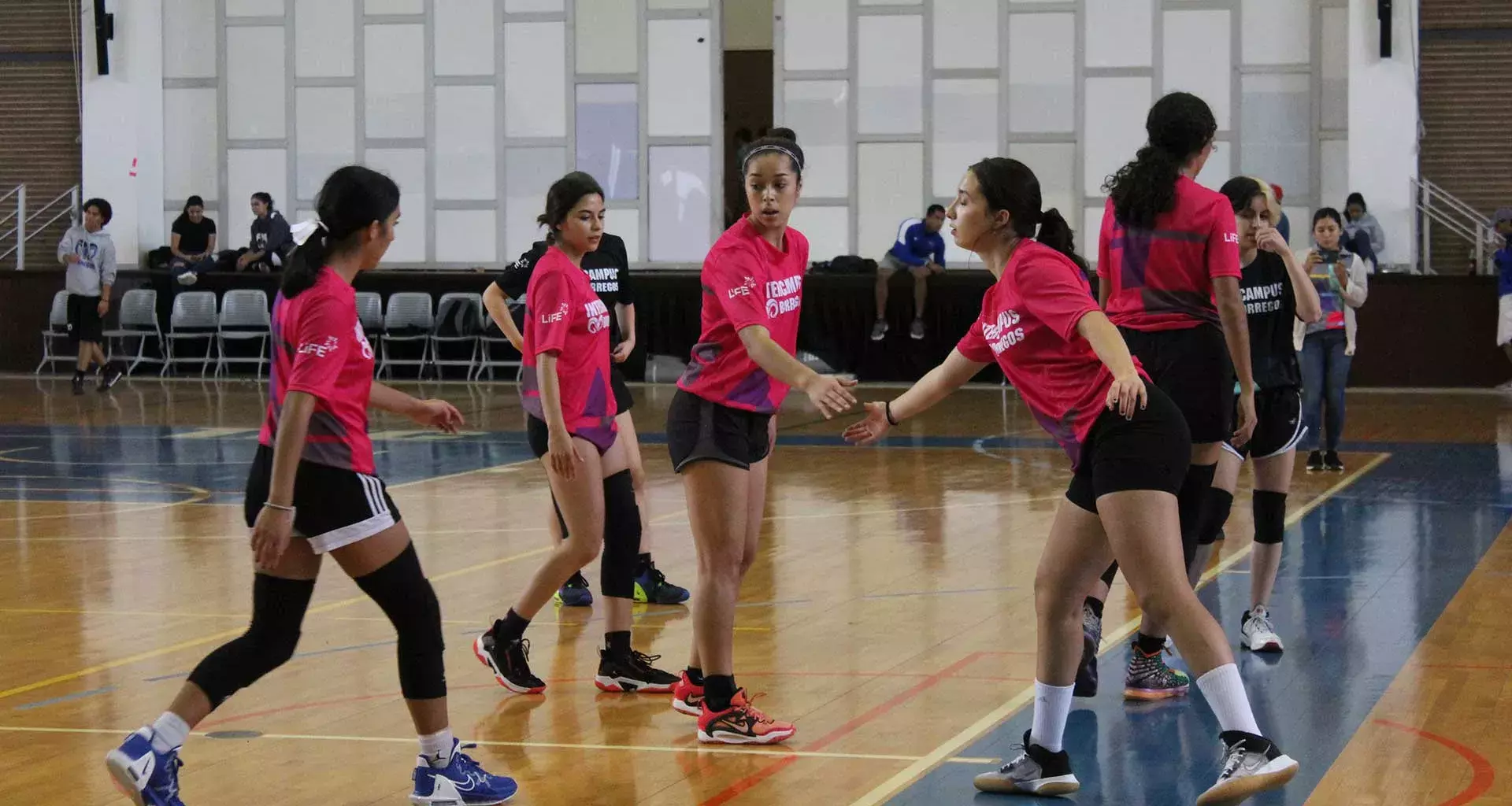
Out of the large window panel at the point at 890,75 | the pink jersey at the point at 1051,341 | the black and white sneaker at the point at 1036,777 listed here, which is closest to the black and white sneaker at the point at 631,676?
the black and white sneaker at the point at 1036,777

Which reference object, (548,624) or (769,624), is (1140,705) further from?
(548,624)

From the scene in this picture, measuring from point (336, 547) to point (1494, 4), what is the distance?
63.6ft

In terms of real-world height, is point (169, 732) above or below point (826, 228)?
below

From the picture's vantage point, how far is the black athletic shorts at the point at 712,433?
5285 mm

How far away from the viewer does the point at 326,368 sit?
4.33m

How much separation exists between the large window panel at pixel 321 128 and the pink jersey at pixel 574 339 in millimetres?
18842

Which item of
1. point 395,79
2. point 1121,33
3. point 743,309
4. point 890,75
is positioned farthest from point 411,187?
point 743,309

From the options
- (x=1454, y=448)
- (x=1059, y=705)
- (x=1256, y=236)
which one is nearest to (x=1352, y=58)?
(x=1454, y=448)

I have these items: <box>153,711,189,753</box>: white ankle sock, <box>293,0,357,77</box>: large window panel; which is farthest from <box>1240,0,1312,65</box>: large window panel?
<box>153,711,189,753</box>: white ankle sock

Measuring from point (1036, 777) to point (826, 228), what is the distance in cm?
1897

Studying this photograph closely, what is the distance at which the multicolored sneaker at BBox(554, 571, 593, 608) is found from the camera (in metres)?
7.66

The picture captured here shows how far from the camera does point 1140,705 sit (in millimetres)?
5746

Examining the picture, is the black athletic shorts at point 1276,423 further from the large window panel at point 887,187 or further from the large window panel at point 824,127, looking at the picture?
the large window panel at point 824,127

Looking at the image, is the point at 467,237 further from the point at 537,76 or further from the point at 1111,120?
the point at 1111,120
